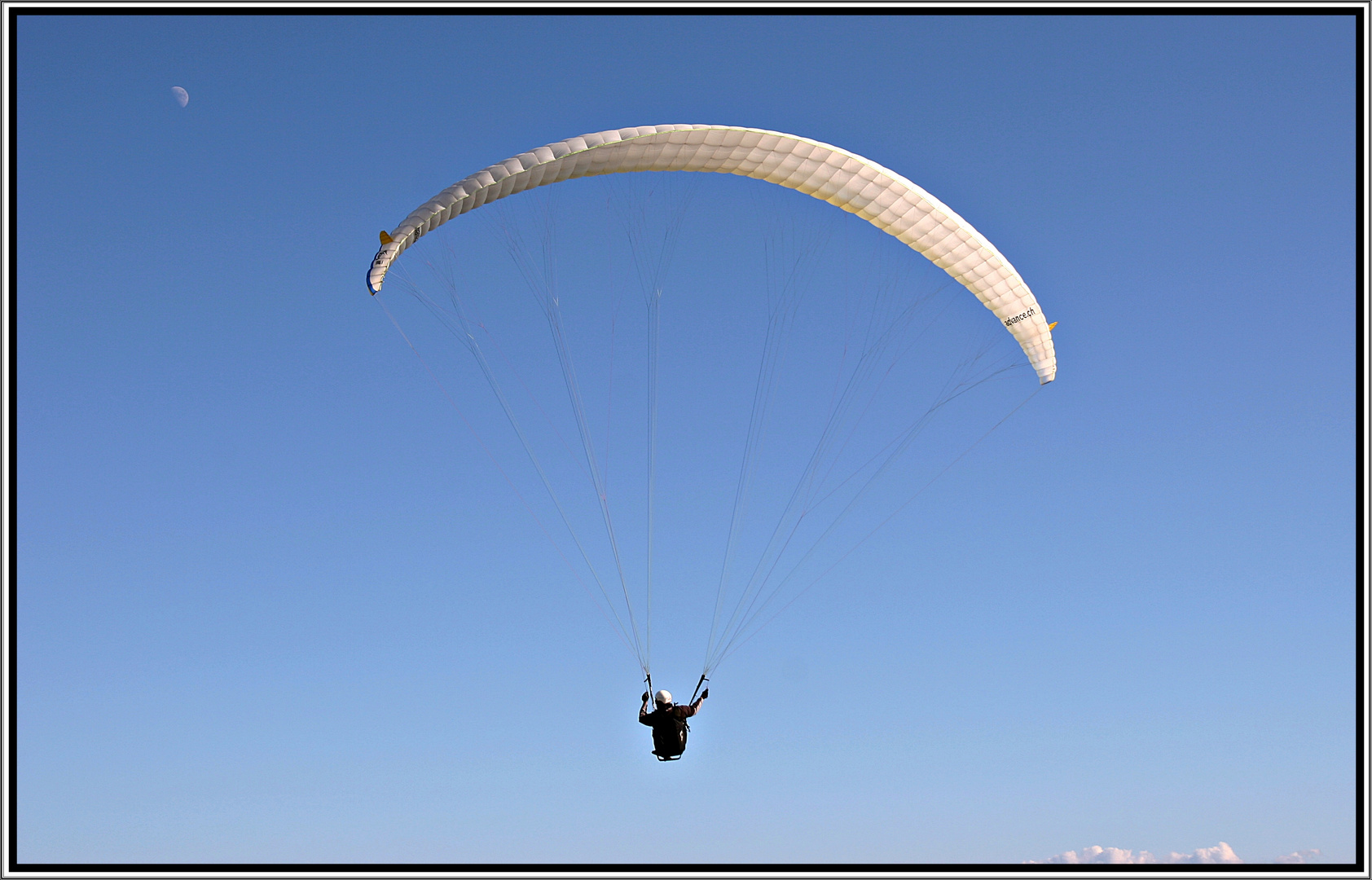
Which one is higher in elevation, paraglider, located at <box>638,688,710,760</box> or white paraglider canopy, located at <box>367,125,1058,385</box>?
white paraglider canopy, located at <box>367,125,1058,385</box>

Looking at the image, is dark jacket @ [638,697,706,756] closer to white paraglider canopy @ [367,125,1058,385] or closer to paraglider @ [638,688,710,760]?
paraglider @ [638,688,710,760]

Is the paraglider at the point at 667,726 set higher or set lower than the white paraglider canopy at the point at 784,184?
lower

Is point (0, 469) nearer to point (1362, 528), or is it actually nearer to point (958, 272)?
point (958, 272)

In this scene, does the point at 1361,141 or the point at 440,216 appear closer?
the point at 440,216

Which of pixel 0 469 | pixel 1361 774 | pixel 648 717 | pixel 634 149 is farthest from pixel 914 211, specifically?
pixel 0 469

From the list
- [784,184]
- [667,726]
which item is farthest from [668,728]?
[784,184]

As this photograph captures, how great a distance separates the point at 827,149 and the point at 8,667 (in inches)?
519

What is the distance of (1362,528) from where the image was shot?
79.7 ft

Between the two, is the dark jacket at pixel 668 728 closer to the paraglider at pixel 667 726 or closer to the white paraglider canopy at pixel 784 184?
the paraglider at pixel 667 726

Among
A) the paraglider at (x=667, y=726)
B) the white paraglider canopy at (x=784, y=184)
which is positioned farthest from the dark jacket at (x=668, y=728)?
the white paraglider canopy at (x=784, y=184)

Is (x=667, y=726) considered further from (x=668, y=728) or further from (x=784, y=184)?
(x=784, y=184)

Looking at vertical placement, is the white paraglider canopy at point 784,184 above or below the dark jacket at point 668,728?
above

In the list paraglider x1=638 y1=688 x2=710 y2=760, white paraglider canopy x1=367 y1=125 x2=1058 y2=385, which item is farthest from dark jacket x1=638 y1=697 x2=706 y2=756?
white paraglider canopy x1=367 y1=125 x2=1058 y2=385

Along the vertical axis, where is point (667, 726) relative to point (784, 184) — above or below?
below
